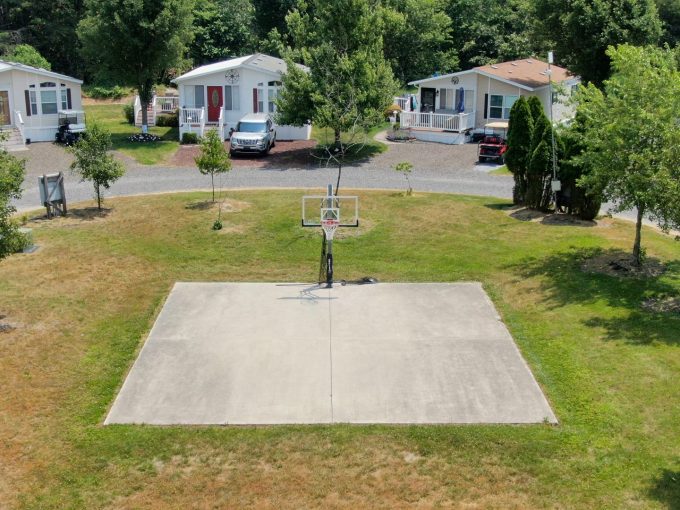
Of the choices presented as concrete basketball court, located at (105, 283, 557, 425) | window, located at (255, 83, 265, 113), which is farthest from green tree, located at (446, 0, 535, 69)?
concrete basketball court, located at (105, 283, 557, 425)

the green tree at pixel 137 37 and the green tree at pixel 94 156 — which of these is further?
the green tree at pixel 137 37

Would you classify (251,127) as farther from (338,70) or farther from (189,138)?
(338,70)

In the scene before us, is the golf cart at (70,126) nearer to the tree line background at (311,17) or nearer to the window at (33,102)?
the window at (33,102)

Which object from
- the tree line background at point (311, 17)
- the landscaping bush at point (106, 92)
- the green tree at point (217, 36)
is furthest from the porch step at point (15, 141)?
the green tree at point (217, 36)

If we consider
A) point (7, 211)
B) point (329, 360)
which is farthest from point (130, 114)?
point (329, 360)

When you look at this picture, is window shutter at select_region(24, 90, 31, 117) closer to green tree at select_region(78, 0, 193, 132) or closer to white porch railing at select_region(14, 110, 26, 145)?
white porch railing at select_region(14, 110, 26, 145)
